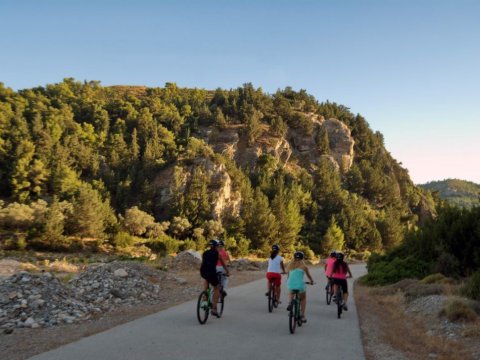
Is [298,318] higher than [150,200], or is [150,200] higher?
[150,200]

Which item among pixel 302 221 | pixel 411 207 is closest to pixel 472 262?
pixel 302 221

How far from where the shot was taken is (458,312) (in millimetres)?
10672

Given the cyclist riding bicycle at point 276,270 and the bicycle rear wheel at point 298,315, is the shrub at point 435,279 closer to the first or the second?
the cyclist riding bicycle at point 276,270

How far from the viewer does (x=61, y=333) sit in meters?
9.28

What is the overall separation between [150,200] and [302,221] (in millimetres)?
27276

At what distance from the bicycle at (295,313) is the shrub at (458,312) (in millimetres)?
4322

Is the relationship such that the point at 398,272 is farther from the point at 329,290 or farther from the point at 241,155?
the point at 241,155

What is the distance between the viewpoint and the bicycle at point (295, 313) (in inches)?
360

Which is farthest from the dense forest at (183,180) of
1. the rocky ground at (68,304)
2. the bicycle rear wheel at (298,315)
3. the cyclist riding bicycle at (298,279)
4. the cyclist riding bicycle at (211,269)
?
the cyclist riding bicycle at (211,269)

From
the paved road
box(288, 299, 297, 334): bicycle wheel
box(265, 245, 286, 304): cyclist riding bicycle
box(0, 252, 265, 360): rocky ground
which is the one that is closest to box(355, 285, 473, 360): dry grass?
the paved road

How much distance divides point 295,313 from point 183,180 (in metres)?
61.6

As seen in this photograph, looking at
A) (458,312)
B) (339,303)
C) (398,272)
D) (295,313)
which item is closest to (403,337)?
(458,312)

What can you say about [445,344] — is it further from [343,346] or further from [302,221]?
[302,221]

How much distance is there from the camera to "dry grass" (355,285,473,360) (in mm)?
8125
